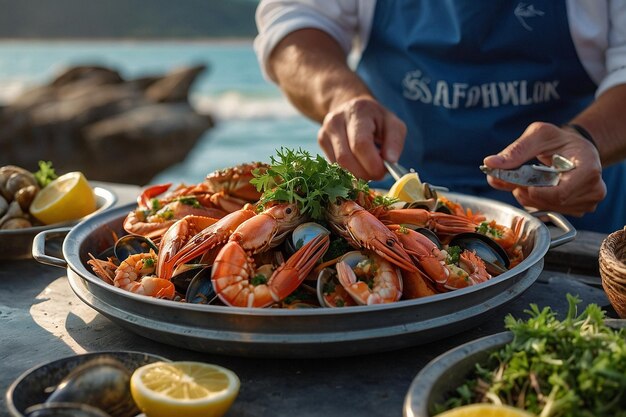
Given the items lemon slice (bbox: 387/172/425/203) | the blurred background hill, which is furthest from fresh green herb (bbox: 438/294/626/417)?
the blurred background hill

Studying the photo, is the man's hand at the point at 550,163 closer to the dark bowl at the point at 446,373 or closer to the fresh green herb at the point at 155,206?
the dark bowl at the point at 446,373

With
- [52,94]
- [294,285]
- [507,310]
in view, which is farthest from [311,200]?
[52,94]

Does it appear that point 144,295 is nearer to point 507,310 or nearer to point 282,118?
point 507,310

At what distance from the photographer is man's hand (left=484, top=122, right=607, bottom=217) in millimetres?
2615

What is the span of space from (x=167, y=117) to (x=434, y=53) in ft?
45.8

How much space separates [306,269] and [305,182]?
0.99 feet

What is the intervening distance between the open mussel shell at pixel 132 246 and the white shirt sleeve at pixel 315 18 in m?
1.82

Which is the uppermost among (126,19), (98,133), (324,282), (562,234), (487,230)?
(324,282)

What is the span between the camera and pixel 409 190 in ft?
8.21

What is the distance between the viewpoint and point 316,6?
12.4 ft

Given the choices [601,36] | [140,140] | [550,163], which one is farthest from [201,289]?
[140,140]

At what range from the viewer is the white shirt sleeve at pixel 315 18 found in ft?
12.2

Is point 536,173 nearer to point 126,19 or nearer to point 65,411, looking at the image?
point 65,411

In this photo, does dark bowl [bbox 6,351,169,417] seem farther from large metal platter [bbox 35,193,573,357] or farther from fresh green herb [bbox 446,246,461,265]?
fresh green herb [bbox 446,246,461,265]
